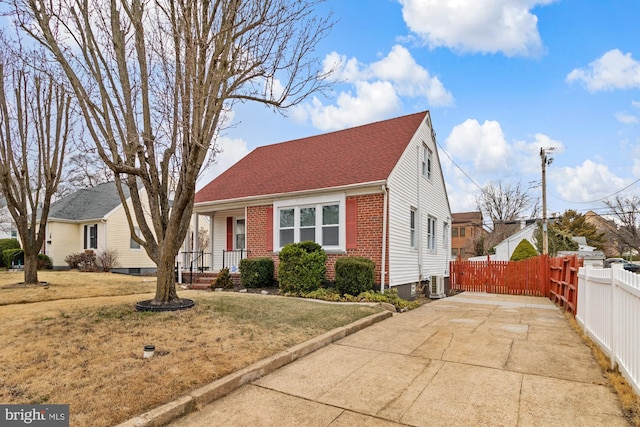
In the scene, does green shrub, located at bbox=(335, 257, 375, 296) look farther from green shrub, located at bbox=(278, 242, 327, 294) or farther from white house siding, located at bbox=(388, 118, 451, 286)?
white house siding, located at bbox=(388, 118, 451, 286)

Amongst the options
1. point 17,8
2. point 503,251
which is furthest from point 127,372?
point 503,251

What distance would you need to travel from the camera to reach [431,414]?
3.28 metres

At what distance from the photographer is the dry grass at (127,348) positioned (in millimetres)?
3322

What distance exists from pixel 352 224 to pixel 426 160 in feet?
18.3

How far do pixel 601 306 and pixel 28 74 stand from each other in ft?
49.7

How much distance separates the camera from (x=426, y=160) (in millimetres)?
14836

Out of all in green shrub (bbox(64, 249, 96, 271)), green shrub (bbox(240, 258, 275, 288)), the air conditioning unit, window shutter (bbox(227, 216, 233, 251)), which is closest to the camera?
green shrub (bbox(240, 258, 275, 288))

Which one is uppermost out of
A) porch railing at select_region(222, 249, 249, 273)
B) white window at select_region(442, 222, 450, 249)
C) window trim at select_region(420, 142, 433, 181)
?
window trim at select_region(420, 142, 433, 181)

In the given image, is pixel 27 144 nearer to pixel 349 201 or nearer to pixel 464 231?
pixel 349 201

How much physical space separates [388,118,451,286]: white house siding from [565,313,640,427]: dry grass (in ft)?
19.2

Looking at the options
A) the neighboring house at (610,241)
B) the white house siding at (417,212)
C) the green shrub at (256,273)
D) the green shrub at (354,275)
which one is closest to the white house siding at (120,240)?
the green shrub at (256,273)

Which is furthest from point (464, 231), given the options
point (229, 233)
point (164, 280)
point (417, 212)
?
point (164, 280)

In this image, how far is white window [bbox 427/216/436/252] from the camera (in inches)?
575

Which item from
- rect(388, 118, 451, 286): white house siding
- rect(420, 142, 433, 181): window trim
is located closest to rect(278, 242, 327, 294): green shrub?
rect(388, 118, 451, 286): white house siding
